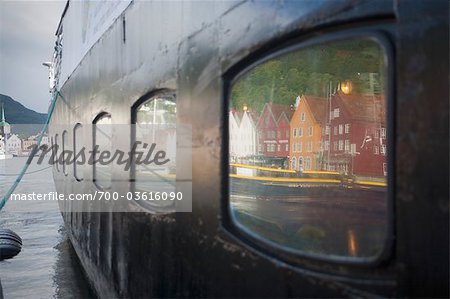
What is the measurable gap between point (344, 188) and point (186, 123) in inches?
121

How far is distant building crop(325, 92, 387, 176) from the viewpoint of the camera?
17.5 ft

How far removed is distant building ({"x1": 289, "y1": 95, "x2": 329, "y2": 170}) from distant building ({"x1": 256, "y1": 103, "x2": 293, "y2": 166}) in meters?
0.15

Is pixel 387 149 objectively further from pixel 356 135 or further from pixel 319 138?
pixel 356 135

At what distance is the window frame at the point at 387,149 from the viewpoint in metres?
1.60

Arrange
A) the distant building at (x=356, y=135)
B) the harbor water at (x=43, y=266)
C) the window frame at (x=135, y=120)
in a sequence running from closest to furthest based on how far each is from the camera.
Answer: the window frame at (x=135, y=120)
the distant building at (x=356, y=135)
the harbor water at (x=43, y=266)

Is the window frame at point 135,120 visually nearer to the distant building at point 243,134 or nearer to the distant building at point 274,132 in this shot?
the distant building at point 243,134

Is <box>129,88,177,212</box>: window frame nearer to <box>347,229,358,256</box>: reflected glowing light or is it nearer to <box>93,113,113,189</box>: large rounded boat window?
<box>93,113,113,189</box>: large rounded boat window

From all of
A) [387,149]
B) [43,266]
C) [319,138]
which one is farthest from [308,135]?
[43,266]

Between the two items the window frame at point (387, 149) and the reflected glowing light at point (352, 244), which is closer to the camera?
the window frame at point (387, 149)

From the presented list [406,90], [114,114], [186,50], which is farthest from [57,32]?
[406,90]

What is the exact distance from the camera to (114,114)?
13.8 feet

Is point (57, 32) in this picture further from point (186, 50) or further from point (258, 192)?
point (186, 50)

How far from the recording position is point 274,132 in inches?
182

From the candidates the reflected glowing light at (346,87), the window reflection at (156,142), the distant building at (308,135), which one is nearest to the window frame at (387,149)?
the window reflection at (156,142)
